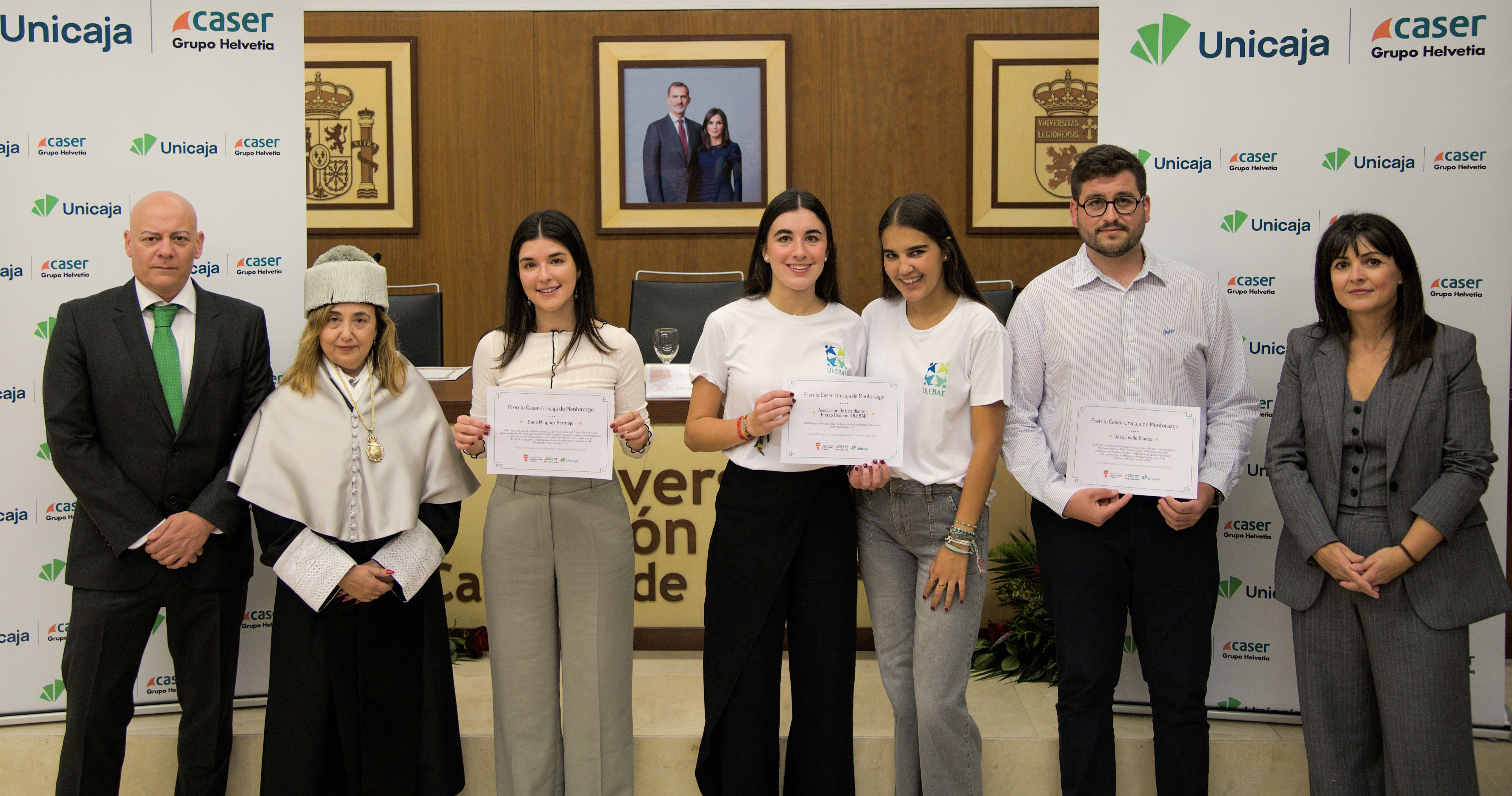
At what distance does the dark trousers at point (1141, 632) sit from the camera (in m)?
2.18

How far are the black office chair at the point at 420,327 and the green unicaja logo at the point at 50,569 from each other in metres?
1.70

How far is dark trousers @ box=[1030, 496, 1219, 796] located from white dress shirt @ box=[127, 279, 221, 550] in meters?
2.15

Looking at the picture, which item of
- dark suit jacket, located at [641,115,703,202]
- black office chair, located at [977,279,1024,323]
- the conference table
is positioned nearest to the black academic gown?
the conference table

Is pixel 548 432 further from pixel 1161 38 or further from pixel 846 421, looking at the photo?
pixel 1161 38

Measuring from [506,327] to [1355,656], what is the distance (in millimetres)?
2155

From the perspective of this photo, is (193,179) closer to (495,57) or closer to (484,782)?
(484,782)

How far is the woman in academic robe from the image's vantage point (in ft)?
7.24

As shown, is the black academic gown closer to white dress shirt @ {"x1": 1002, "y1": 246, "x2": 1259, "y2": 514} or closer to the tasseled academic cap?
the tasseled academic cap

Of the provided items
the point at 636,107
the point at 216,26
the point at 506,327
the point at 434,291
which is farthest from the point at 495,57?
the point at 506,327

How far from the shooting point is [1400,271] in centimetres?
213

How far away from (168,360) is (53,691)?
1.25 meters

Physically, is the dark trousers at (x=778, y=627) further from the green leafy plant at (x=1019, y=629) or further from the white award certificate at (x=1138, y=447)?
the green leafy plant at (x=1019, y=629)

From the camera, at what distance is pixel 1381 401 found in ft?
6.98

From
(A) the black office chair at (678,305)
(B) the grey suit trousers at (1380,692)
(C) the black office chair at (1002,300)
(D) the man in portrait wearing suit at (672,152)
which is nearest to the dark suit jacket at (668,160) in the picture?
(D) the man in portrait wearing suit at (672,152)
